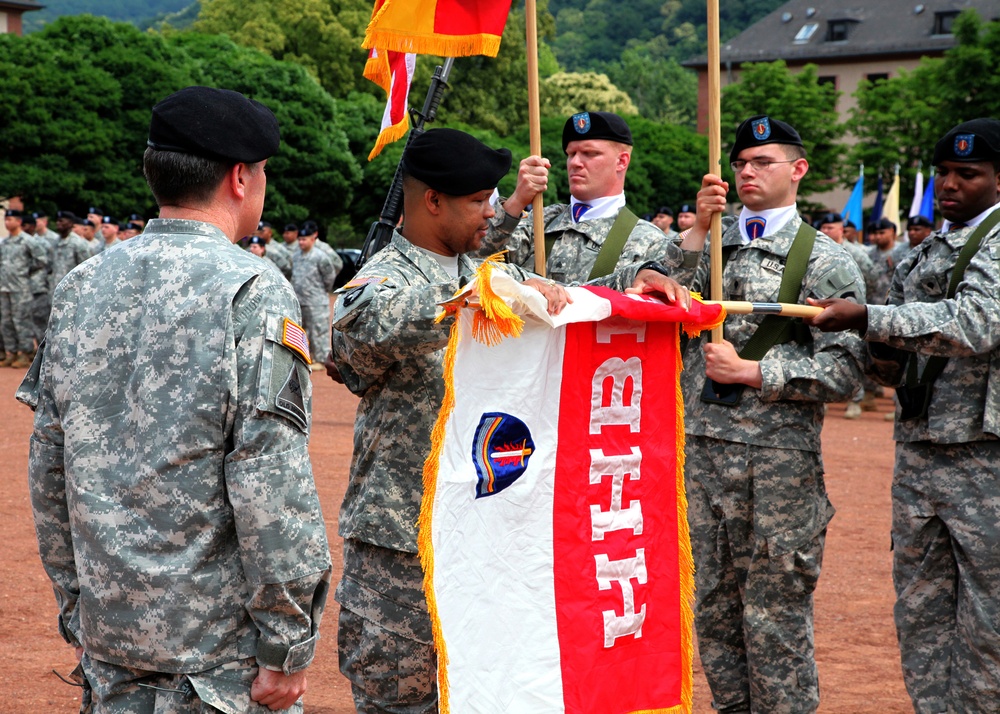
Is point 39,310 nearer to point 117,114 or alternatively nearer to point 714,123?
point 714,123

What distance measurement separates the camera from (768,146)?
5.04m

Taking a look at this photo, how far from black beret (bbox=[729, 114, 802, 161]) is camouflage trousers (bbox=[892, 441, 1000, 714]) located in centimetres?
147

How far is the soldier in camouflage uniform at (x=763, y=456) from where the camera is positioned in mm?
4738

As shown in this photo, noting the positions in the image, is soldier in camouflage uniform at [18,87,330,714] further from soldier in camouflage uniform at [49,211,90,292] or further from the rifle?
soldier in camouflage uniform at [49,211,90,292]

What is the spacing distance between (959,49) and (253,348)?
4451 cm

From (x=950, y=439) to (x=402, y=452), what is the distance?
2381 mm

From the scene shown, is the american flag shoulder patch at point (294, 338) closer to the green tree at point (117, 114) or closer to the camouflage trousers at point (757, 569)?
the camouflage trousers at point (757, 569)

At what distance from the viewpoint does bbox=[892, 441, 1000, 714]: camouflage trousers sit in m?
4.63

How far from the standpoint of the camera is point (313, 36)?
180 ft

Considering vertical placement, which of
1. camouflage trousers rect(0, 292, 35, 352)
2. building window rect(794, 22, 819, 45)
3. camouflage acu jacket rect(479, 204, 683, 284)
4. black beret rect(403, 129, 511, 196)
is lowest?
camouflage trousers rect(0, 292, 35, 352)

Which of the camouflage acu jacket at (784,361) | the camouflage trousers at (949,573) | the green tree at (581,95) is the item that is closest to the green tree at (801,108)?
the green tree at (581,95)

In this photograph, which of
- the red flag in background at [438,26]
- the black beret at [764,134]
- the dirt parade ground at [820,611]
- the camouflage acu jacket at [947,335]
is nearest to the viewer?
the camouflage acu jacket at [947,335]

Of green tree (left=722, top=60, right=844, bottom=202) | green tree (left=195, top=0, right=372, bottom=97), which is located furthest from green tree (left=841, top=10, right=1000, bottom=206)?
green tree (left=195, top=0, right=372, bottom=97)

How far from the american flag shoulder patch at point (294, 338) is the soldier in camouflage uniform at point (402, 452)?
2.84 feet
